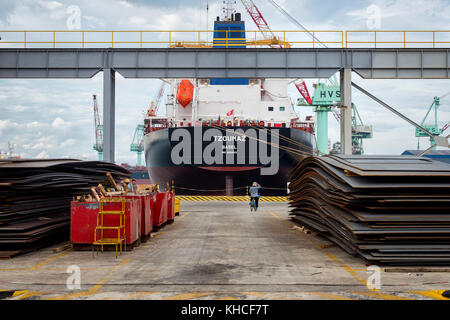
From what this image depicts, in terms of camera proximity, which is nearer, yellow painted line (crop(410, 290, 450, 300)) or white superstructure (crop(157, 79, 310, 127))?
yellow painted line (crop(410, 290, 450, 300))

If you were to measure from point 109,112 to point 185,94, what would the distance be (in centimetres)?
1422

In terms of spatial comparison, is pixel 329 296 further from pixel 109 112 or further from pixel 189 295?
pixel 109 112

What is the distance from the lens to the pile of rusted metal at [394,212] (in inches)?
316

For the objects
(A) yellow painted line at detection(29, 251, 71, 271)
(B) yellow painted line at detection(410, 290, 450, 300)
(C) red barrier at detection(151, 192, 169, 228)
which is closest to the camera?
(B) yellow painted line at detection(410, 290, 450, 300)

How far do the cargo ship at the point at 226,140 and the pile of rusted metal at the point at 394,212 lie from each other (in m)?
20.7

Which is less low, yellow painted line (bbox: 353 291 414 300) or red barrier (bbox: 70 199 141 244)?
red barrier (bbox: 70 199 141 244)

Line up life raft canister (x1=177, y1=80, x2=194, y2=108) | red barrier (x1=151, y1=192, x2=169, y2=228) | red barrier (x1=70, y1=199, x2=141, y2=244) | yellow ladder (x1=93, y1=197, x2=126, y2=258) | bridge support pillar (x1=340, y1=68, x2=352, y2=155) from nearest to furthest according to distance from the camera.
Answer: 1. yellow ladder (x1=93, y1=197, x2=126, y2=258)
2. red barrier (x1=70, y1=199, x2=141, y2=244)
3. red barrier (x1=151, y1=192, x2=169, y2=228)
4. bridge support pillar (x1=340, y1=68, x2=352, y2=155)
5. life raft canister (x1=177, y1=80, x2=194, y2=108)

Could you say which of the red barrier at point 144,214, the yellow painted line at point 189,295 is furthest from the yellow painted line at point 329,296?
the red barrier at point 144,214

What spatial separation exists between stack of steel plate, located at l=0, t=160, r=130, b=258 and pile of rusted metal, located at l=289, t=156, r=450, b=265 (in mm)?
7014

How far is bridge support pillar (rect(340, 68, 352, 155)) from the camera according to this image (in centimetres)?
2072

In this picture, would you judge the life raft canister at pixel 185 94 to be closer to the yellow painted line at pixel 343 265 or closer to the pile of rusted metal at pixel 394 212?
the yellow painted line at pixel 343 265

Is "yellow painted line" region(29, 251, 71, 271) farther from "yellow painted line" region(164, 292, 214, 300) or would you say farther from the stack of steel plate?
"yellow painted line" region(164, 292, 214, 300)

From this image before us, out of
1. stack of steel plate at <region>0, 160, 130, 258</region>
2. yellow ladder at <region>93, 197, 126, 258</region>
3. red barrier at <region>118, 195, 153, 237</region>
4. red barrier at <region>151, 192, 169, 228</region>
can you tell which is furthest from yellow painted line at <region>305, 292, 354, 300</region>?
red barrier at <region>151, 192, 169, 228</region>
